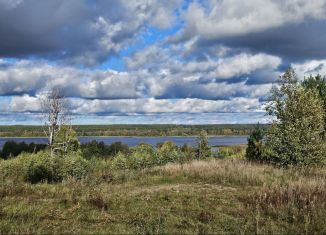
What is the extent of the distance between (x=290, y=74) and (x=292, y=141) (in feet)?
23.2

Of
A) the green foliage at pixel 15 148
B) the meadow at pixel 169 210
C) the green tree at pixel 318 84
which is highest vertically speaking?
the green tree at pixel 318 84

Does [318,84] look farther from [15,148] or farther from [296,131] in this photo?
[15,148]

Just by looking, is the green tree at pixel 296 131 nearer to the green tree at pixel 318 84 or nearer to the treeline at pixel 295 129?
the treeline at pixel 295 129

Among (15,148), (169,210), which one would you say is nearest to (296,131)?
(169,210)

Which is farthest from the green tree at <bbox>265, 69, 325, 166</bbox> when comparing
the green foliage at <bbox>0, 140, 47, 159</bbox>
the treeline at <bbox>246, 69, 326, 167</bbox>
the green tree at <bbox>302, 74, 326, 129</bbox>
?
the green foliage at <bbox>0, 140, 47, 159</bbox>

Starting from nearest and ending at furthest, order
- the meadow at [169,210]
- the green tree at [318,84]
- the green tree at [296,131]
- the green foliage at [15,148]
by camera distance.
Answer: the meadow at [169,210] → the green tree at [296,131] → the green tree at [318,84] → the green foliage at [15,148]

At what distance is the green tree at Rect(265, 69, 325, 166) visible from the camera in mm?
22203

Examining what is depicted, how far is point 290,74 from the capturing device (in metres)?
27.8

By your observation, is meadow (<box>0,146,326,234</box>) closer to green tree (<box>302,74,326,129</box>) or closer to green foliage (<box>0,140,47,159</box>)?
green tree (<box>302,74,326,129</box>)

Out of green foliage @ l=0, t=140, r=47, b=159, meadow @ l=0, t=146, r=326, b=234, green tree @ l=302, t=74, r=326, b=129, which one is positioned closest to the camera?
meadow @ l=0, t=146, r=326, b=234

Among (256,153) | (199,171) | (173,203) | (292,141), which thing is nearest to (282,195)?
(173,203)

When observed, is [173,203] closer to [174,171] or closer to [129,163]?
[174,171]

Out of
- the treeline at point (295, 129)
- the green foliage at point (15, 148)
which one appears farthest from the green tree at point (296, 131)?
the green foliage at point (15, 148)

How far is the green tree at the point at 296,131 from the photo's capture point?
72.8 ft
